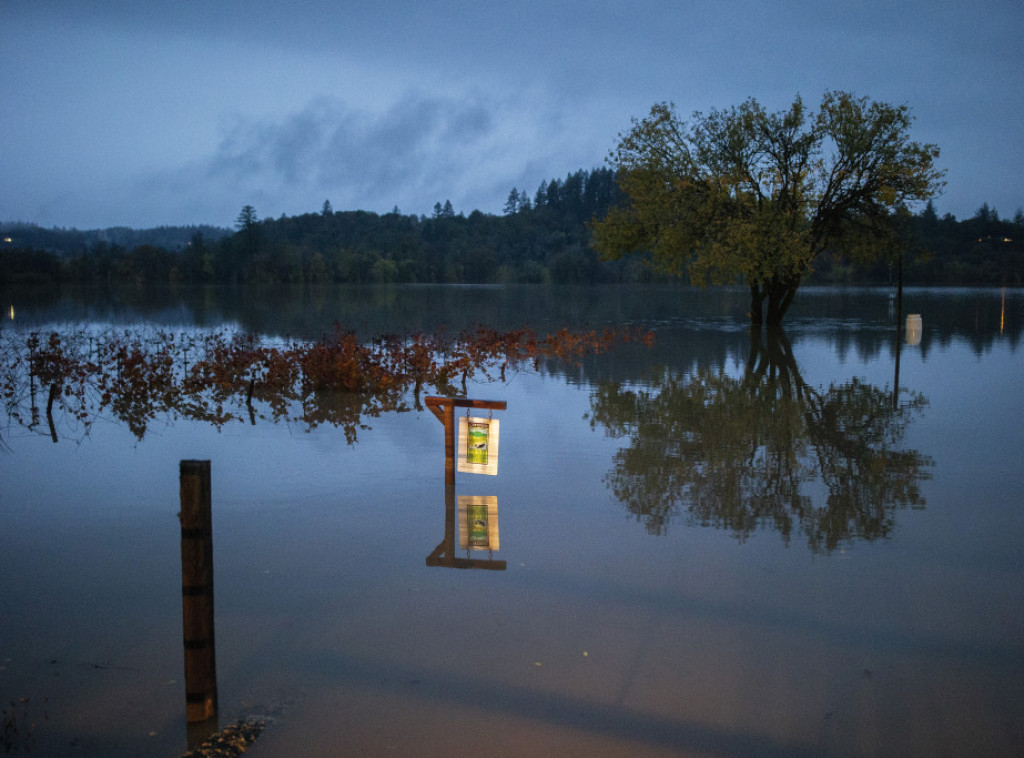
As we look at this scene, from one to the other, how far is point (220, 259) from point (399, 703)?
129526 millimetres

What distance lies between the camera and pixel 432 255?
15162cm

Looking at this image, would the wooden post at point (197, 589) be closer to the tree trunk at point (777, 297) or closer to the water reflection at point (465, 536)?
the water reflection at point (465, 536)

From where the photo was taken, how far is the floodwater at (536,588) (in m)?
4.82

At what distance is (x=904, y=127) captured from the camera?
30.5 meters

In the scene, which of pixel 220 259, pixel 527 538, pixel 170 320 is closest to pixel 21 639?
pixel 527 538

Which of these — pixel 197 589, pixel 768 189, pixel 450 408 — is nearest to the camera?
pixel 197 589

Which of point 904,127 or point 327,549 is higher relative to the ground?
point 904,127

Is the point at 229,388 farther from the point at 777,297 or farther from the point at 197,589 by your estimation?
the point at 777,297

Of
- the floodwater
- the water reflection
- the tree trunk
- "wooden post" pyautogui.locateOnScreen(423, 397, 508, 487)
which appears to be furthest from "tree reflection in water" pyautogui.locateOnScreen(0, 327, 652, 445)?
the tree trunk

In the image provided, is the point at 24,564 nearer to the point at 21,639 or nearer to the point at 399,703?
the point at 21,639

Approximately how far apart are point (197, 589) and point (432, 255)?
490ft

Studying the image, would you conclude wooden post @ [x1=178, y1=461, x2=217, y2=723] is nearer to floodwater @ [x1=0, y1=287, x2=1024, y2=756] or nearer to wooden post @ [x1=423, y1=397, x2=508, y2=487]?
floodwater @ [x1=0, y1=287, x2=1024, y2=756]

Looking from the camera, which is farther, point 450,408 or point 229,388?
point 229,388

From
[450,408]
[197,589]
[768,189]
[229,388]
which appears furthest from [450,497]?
[768,189]
